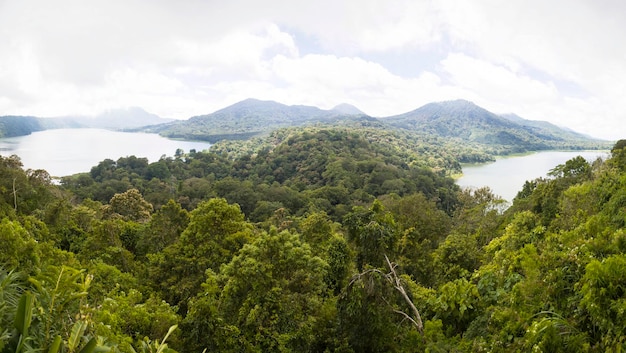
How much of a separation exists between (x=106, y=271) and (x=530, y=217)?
46.3 ft

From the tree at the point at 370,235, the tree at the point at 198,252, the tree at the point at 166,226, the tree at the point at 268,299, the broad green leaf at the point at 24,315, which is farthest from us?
the tree at the point at 166,226

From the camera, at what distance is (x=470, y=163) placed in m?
107

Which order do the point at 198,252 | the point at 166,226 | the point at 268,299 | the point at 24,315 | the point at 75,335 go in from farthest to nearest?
the point at 166,226 < the point at 198,252 < the point at 268,299 < the point at 24,315 < the point at 75,335

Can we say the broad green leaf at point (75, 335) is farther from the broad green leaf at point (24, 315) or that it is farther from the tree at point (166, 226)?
the tree at point (166, 226)

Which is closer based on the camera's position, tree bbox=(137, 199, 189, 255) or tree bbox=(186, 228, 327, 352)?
tree bbox=(186, 228, 327, 352)

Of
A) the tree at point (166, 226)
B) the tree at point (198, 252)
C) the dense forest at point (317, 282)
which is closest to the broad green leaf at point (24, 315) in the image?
the dense forest at point (317, 282)

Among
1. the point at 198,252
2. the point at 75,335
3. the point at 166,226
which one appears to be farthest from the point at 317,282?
the point at 166,226

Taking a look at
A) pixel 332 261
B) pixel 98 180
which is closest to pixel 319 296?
pixel 332 261

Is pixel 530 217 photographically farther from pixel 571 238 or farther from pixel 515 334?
pixel 515 334

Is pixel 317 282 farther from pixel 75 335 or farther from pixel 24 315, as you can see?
pixel 24 315

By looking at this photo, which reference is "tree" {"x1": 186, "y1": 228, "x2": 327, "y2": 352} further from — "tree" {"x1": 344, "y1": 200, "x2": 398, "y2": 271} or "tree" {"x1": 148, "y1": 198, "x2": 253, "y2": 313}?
"tree" {"x1": 148, "y1": 198, "x2": 253, "y2": 313}

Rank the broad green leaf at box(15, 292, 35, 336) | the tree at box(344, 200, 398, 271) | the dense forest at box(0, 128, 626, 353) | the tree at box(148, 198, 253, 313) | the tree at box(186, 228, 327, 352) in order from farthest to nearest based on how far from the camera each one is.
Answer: the tree at box(148, 198, 253, 313), the tree at box(344, 200, 398, 271), the tree at box(186, 228, 327, 352), the dense forest at box(0, 128, 626, 353), the broad green leaf at box(15, 292, 35, 336)

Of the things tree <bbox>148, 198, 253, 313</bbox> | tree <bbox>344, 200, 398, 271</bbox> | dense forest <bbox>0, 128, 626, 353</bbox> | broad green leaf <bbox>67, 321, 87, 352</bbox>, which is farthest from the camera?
tree <bbox>148, 198, 253, 313</bbox>

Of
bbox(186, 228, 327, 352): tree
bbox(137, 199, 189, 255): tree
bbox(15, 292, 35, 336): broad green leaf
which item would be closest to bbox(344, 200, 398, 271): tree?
bbox(186, 228, 327, 352): tree
